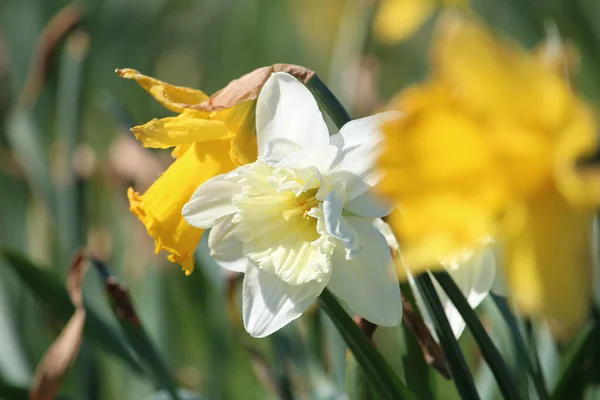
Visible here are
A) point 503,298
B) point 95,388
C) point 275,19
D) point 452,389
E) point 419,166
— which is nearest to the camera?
point 419,166

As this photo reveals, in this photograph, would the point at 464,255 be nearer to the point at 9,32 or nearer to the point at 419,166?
the point at 419,166

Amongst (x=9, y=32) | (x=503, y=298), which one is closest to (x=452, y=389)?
(x=503, y=298)

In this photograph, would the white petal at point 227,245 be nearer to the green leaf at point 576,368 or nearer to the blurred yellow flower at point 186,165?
the blurred yellow flower at point 186,165

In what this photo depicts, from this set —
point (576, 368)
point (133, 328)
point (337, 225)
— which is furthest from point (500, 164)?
point (133, 328)

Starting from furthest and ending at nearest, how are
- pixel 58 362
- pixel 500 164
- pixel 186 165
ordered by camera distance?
pixel 58 362
pixel 186 165
pixel 500 164

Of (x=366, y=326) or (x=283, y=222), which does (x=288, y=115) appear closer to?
(x=283, y=222)

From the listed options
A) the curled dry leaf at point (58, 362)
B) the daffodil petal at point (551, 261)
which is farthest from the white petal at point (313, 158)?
the curled dry leaf at point (58, 362)
